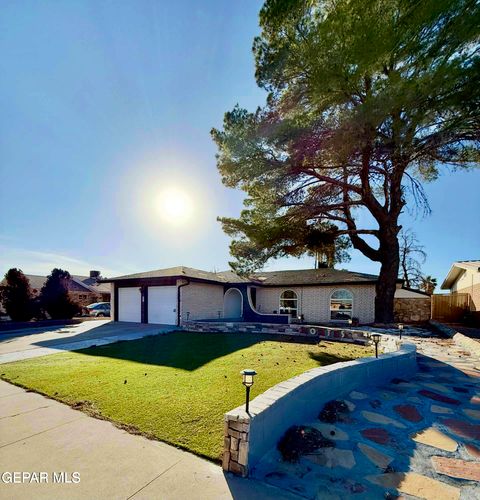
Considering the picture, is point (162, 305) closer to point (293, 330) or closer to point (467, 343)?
point (293, 330)

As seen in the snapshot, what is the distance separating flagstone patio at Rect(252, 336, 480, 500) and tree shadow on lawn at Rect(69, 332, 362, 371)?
94.8 inches

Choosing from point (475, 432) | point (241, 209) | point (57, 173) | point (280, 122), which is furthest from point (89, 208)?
point (475, 432)

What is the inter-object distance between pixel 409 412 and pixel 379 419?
615 mm

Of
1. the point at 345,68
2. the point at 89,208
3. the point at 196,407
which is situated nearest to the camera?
the point at 196,407

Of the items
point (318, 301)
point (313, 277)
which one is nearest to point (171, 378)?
point (318, 301)

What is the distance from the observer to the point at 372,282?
592 inches

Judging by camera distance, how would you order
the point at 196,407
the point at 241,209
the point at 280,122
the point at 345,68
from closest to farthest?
1. the point at 196,407
2. the point at 345,68
3. the point at 280,122
4. the point at 241,209

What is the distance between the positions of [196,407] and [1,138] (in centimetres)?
1016

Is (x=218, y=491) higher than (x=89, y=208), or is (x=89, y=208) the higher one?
(x=89, y=208)

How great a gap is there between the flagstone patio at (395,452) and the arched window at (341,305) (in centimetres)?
1123

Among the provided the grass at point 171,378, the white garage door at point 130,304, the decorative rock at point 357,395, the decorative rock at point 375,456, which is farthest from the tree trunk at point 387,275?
the white garage door at point 130,304

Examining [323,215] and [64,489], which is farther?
[323,215]

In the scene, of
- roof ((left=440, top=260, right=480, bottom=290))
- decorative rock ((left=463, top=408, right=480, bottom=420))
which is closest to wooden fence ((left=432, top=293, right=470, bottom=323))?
roof ((left=440, top=260, right=480, bottom=290))

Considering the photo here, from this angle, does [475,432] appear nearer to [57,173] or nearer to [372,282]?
[372,282]
